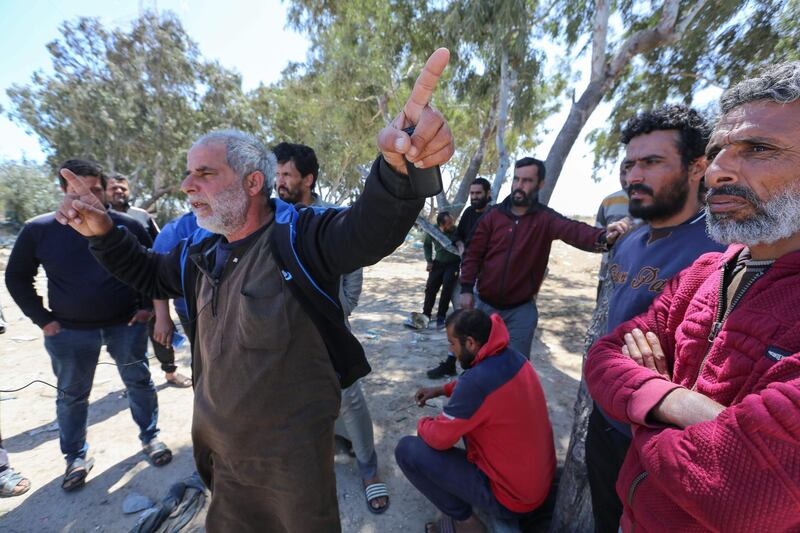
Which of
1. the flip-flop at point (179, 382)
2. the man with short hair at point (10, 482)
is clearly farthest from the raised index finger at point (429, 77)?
the flip-flop at point (179, 382)

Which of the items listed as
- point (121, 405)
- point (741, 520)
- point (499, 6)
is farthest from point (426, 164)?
point (499, 6)

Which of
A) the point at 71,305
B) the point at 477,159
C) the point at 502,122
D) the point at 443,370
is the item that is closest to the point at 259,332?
the point at 71,305

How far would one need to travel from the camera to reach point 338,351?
60.2 inches

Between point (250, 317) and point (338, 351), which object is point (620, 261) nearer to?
point (338, 351)

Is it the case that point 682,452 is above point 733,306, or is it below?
below

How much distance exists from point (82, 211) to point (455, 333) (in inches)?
77.7

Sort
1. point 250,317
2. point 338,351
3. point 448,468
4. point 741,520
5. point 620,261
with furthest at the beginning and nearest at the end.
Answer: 1. point 448,468
2. point 620,261
3. point 338,351
4. point 250,317
5. point 741,520

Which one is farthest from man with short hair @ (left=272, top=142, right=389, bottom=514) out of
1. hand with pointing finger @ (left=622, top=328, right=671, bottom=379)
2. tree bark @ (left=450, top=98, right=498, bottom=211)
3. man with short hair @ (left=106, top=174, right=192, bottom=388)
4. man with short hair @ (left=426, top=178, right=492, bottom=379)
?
tree bark @ (left=450, top=98, right=498, bottom=211)

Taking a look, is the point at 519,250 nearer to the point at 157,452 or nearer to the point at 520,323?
the point at 520,323

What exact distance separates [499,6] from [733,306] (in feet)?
23.4

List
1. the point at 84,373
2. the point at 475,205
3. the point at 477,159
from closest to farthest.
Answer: the point at 84,373, the point at 475,205, the point at 477,159

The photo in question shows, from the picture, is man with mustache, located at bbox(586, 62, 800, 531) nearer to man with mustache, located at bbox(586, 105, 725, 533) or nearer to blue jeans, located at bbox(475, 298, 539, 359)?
man with mustache, located at bbox(586, 105, 725, 533)

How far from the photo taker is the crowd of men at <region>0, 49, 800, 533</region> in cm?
85

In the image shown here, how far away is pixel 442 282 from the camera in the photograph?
19.6 ft
